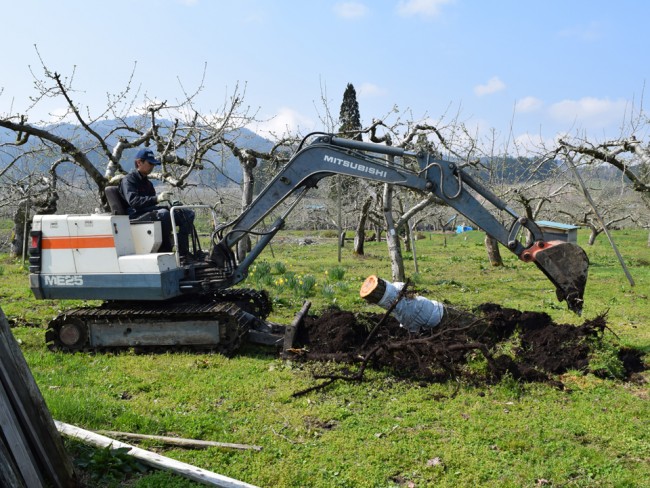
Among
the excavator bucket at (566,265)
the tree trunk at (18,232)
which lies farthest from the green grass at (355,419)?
the tree trunk at (18,232)

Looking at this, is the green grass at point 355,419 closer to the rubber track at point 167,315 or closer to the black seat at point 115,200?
the rubber track at point 167,315

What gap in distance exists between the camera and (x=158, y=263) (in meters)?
7.32

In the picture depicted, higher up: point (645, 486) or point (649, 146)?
point (649, 146)

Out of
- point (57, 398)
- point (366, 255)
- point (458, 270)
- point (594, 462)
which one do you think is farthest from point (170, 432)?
point (366, 255)

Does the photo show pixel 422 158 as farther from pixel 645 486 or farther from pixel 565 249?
pixel 645 486

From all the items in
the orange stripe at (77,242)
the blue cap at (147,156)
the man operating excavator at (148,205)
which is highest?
the blue cap at (147,156)

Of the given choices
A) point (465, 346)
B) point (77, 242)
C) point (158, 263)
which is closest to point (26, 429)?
point (158, 263)

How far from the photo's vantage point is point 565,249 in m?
6.71

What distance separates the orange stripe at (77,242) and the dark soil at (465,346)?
292cm

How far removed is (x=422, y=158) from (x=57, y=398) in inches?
199

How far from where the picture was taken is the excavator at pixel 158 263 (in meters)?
7.29

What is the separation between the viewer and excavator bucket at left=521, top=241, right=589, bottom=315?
6.70 metres

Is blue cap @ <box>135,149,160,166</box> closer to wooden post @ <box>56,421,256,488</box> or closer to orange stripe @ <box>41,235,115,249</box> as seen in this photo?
orange stripe @ <box>41,235,115,249</box>

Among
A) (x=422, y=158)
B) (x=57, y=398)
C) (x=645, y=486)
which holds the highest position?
(x=422, y=158)
